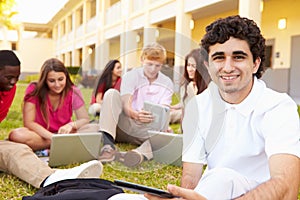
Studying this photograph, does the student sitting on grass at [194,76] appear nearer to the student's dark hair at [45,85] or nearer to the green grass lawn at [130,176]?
the green grass lawn at [130,176]

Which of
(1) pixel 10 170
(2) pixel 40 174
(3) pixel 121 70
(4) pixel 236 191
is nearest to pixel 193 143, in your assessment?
(4) pixel 236 191

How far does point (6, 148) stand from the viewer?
169cm

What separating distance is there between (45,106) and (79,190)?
4.05 ft

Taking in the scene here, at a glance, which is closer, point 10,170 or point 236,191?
point 236,191

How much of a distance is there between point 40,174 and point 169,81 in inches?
28.5

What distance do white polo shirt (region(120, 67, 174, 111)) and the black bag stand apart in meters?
0.29

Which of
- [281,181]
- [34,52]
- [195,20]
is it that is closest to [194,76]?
[281,181]

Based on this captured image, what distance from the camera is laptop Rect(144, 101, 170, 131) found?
1282mm

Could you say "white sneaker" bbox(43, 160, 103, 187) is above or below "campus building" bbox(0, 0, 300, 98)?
below

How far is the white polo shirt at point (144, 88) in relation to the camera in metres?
1.18

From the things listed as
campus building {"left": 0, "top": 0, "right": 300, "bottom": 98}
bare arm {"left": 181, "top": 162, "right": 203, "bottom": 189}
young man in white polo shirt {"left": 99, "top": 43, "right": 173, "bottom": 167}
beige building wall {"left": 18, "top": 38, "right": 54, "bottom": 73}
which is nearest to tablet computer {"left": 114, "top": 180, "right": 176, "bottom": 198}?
bare arm {"left": 181, "top": 162, "right": 203, "bottom": 189}

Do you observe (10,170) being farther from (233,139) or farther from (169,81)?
(233,139)

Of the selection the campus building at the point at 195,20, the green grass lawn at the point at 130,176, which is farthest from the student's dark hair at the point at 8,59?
the campus building at the point at 195,20

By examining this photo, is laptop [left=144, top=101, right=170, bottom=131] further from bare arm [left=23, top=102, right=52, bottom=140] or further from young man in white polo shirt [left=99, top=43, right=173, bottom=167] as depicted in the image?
bare arm [left=23, top=102, right=52, bottom=140]
